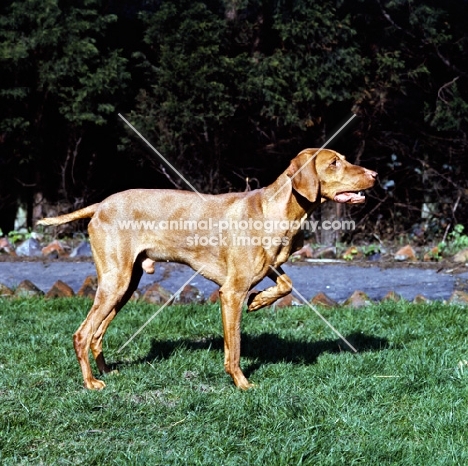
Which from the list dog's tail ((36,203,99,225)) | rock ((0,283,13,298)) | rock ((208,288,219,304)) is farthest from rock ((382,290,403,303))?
rock ((0,283,13,298))

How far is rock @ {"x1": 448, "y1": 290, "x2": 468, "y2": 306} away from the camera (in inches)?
247

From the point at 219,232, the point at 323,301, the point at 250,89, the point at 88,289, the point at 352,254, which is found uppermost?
the point at 250,89

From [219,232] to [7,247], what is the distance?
5314 mm

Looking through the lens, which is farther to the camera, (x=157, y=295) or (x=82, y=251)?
(x=82, y=251)

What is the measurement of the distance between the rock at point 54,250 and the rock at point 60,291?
6.88 ft

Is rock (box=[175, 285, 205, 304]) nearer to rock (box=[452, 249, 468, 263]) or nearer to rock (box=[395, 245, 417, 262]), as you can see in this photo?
rock (box=[395, 245, 417, 262])

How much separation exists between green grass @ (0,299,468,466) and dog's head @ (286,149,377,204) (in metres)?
1.01

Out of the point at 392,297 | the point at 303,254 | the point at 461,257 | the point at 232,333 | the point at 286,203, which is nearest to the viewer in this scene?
the point at 232,333

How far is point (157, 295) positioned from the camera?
6508 millimetres

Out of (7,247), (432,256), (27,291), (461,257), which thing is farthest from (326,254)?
(7,247)

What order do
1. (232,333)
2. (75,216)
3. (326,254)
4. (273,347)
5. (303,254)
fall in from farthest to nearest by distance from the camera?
(326,254)
(303,254)
(273,347)
(75,216)
(232,333)

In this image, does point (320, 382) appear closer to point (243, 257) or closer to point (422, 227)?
point (243, 257)

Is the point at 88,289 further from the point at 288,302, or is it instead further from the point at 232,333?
the point at 232,333

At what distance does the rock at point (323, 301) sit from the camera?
20.6ft
